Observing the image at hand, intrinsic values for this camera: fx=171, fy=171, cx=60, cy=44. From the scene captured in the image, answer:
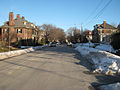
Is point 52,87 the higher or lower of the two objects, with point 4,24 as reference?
lower

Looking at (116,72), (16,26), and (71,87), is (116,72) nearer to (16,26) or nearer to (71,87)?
(71,87)

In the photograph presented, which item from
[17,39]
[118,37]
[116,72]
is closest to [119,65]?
[116,72]

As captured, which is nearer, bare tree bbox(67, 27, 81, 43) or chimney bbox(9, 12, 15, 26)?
→ chimney bbox(9, 12, 15, 26)

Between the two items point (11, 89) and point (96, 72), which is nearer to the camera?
point (11, 89)

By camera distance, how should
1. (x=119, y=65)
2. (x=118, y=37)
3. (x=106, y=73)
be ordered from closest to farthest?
1. (x=106, y=73)
2. (x=119, y=65)
3. (x=118, y=37)

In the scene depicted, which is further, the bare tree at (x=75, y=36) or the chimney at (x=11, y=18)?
the bare tree at (x=75, y=36)

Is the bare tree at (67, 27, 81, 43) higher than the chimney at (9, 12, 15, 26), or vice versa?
the chimney at (9, 12, 15, 26)

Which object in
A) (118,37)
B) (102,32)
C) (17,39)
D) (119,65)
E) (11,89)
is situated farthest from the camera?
(102,32)

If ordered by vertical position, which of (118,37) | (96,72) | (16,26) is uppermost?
(16,26)

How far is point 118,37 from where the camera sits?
29562 millimetres

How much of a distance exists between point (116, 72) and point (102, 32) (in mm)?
78591

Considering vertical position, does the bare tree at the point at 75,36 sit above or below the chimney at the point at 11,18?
below

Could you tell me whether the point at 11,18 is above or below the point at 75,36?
above

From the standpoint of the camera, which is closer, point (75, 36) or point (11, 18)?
point (11, 18)
